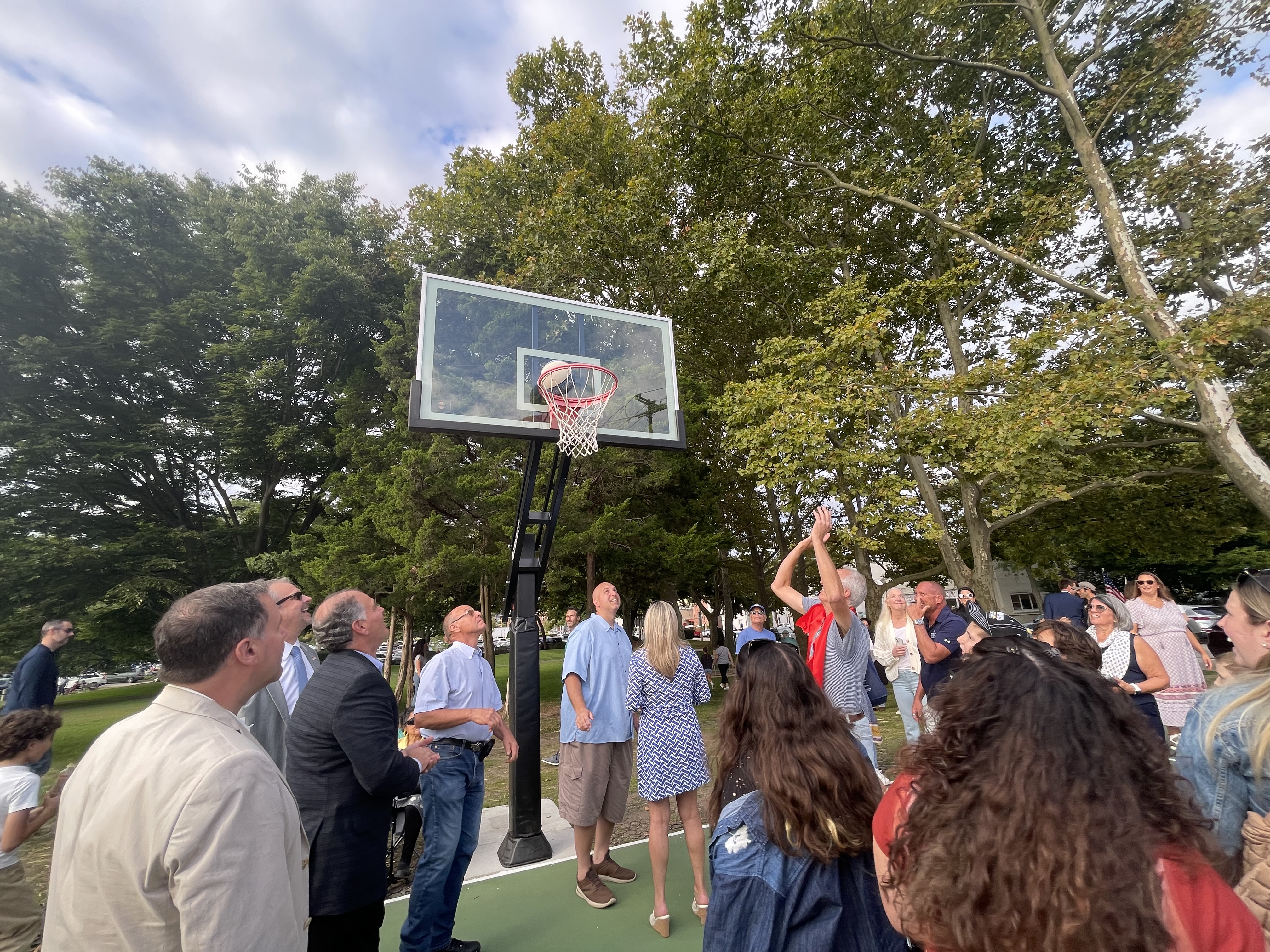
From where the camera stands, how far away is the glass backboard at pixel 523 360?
5.86 metres

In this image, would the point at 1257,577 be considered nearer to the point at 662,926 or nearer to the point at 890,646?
the point at 662,926

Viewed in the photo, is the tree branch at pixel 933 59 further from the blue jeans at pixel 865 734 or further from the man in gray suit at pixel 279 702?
the man in gray suit at pixel 279 702

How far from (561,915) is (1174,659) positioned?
A: 6.10 meters

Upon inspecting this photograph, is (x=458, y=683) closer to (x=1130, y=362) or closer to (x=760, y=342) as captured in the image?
(x=1130, y=362)

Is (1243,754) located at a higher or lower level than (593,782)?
higher

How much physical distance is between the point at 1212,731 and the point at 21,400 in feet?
82.2

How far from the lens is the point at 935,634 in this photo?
207 inches

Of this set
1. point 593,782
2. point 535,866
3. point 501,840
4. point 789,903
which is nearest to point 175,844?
point 789,903

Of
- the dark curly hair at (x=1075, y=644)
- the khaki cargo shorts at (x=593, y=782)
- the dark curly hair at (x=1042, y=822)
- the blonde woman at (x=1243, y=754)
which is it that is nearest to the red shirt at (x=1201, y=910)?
the dark curly hair at (x=1042, y=822)

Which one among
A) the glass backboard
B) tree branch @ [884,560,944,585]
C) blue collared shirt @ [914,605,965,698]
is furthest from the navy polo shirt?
tree branch @ [884,560,944,585]

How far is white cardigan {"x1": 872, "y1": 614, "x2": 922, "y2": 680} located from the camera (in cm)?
664

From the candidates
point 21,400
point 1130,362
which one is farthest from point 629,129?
point 21,400

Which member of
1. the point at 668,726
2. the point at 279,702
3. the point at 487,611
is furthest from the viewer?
the point at 487,611

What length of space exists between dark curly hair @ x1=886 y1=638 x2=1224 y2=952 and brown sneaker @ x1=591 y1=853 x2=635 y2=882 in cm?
384
